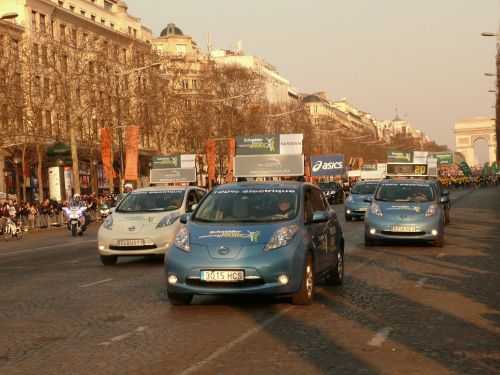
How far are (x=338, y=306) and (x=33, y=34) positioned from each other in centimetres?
5109

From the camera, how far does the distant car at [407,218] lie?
744 inches

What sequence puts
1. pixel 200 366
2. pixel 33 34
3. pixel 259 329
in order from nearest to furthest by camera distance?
pixel 200 366 → pixel 259 329 → pixel 33 34

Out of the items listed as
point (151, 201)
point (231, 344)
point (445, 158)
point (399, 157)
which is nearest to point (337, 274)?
point (231, 344)

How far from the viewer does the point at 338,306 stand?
10281 millimetres

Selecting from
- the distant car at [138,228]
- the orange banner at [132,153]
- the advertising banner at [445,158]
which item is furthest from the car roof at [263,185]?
the advertising banner at [445,158]

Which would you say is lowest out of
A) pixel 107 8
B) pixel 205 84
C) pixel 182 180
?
pixel 182 180

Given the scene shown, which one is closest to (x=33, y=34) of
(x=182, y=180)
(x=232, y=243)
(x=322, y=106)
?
(x=182, y=180)

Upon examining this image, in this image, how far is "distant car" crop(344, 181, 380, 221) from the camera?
32688mm

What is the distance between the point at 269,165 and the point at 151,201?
2253cm

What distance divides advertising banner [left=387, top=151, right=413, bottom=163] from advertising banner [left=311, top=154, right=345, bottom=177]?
9104 mm

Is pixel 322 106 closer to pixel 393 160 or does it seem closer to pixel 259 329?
pixel 393 160

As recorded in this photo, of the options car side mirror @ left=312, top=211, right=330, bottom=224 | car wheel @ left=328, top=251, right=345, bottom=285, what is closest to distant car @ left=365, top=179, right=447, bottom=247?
car wheel @ left=328, top=251, right=345, bottom=285

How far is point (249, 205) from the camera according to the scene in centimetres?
1108

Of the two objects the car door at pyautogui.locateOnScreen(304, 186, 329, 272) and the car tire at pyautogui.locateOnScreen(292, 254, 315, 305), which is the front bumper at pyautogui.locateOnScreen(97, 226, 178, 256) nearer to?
the car door at pyautogui.locateOnScreen(304, 186, 329, 272)
